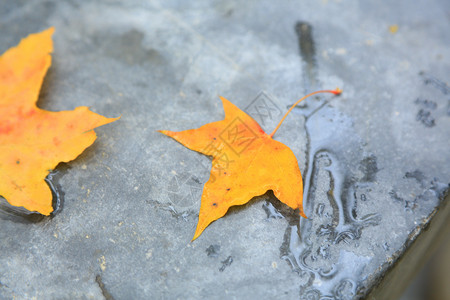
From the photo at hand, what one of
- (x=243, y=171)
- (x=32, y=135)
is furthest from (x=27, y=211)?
(x=243, y=171)

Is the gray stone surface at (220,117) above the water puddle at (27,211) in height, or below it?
above

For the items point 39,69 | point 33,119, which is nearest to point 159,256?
point 33,119

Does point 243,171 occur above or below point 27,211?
above

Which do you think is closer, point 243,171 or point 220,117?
point 243,171

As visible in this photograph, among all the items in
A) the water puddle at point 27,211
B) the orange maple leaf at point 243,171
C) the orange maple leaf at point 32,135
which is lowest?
the water puddle at point 27,211

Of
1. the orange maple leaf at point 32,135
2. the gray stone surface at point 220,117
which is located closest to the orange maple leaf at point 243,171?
the gray stone surface at point 220,117

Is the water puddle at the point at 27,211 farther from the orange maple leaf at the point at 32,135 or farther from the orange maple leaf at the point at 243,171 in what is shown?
the orange maple leaf at the point at 243,171

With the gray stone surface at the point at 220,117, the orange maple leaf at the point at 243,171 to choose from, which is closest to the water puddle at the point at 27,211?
the gray stone surface at the point at 220,117

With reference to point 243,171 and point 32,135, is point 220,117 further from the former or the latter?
point 32,135
